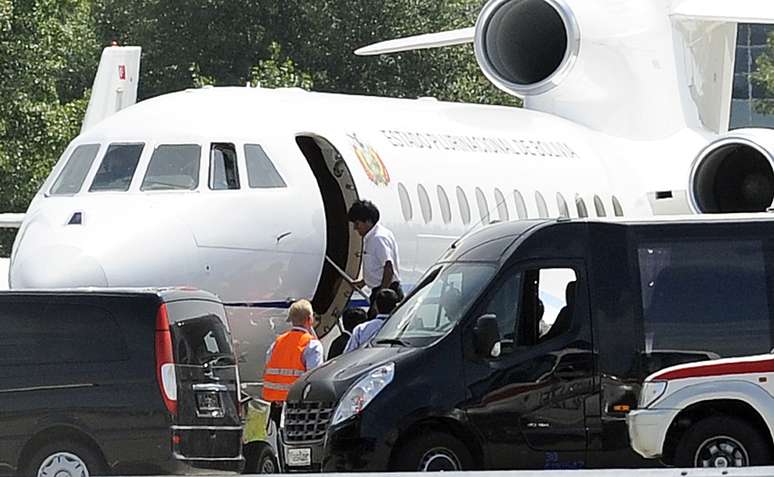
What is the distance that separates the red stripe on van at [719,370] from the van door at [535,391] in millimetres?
505

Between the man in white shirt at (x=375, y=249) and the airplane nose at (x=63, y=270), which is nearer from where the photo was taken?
the airplane nose at (x=63, y=270)

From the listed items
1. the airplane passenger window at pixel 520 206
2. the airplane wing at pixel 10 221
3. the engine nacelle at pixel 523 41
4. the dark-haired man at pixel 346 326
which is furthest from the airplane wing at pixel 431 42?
the dark-haired man at pixel 346 326

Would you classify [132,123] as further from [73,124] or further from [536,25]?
[73,124]

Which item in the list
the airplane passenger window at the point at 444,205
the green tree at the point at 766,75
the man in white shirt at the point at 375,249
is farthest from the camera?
the green tree at the point at 766,75

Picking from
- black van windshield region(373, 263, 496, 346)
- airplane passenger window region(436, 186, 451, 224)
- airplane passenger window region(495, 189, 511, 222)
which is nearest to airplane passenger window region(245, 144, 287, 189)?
airplane passenger window region(436, 186, 451, 224)

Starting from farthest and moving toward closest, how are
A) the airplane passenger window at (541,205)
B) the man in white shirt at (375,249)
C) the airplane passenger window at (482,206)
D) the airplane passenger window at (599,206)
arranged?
the airplane passenger window at (599,206) < the airplane passenger window at (541,205) < the airplane passenger window at (482,206) < the man in white shirt at (375,249)

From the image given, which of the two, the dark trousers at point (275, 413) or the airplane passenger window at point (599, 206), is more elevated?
the airplane passenger window at point (599, 206)

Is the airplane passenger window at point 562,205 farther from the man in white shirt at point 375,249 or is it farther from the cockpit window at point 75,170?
the cockpit window at point 75,170

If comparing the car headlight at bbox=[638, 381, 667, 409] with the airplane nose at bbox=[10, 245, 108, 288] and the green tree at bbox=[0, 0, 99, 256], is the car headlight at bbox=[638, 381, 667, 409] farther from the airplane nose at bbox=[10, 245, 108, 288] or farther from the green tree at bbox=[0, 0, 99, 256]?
the green tree at bbox=[0, 0, 99, 256]

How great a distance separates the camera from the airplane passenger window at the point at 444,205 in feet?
56.4

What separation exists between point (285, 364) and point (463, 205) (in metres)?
Result: 4.65

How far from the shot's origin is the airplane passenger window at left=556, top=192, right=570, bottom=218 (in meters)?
19.3

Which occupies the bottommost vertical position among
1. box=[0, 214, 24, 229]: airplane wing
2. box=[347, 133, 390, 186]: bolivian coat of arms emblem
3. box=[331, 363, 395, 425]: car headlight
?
box=[331, 363, 395, 425]: car headlight

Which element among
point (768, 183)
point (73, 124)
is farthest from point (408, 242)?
point (73, 124)
